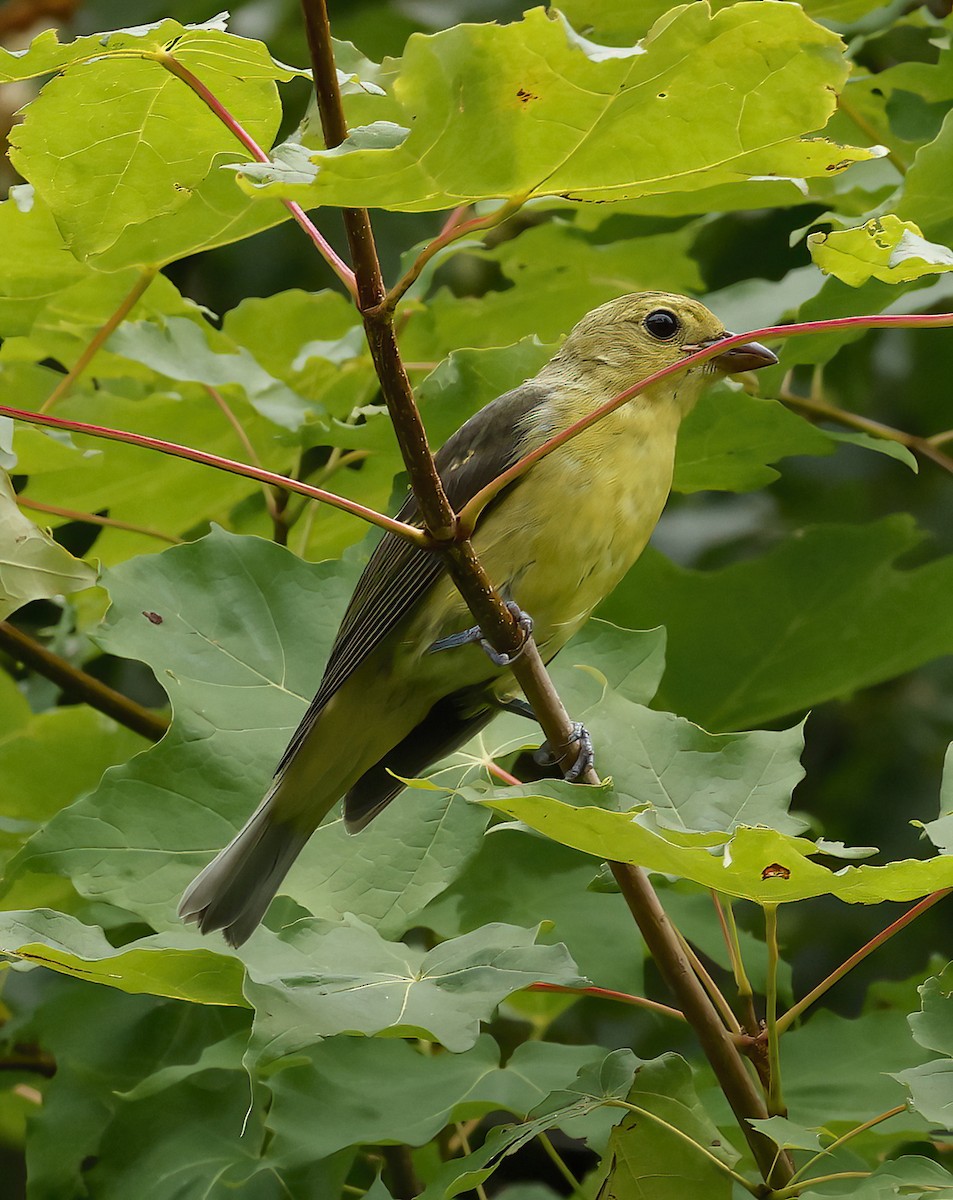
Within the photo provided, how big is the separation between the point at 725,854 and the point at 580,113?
0.80 m

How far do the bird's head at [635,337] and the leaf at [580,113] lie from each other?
1.46 metres

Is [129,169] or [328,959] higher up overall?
[129,169]

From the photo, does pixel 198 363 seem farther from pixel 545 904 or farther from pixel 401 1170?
pixel 401 1170

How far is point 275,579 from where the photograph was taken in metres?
2.59

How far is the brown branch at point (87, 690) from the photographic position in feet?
9.06

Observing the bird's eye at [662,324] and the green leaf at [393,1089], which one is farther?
the bird's eye at [662,324]

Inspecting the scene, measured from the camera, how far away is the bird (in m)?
2.58

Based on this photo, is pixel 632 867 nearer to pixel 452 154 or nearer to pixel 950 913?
pixel 452 154

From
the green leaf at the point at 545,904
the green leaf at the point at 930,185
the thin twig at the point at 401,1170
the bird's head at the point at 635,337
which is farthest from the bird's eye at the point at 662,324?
the thin twig at the point at 401,1170

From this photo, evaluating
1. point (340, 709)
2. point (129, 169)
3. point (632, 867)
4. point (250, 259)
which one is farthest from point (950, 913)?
point (129, 169)

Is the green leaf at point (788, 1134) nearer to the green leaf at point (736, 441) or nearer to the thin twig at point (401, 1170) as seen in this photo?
the thin twig at point (401, 1170)

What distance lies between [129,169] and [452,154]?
21.3 inches

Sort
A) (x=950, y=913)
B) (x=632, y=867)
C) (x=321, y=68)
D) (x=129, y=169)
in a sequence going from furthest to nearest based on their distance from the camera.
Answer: (x=950, y=913) → (x=632, y=867) → (x=129, y=169) → (x=321, y=68)

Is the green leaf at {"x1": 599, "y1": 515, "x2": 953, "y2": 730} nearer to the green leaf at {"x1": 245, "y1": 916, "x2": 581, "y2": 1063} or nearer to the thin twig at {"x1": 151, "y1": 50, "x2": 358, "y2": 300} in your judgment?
the green leaf at {"x1": 245, "y1": 916, "x2": 581, "y2": 1063}
